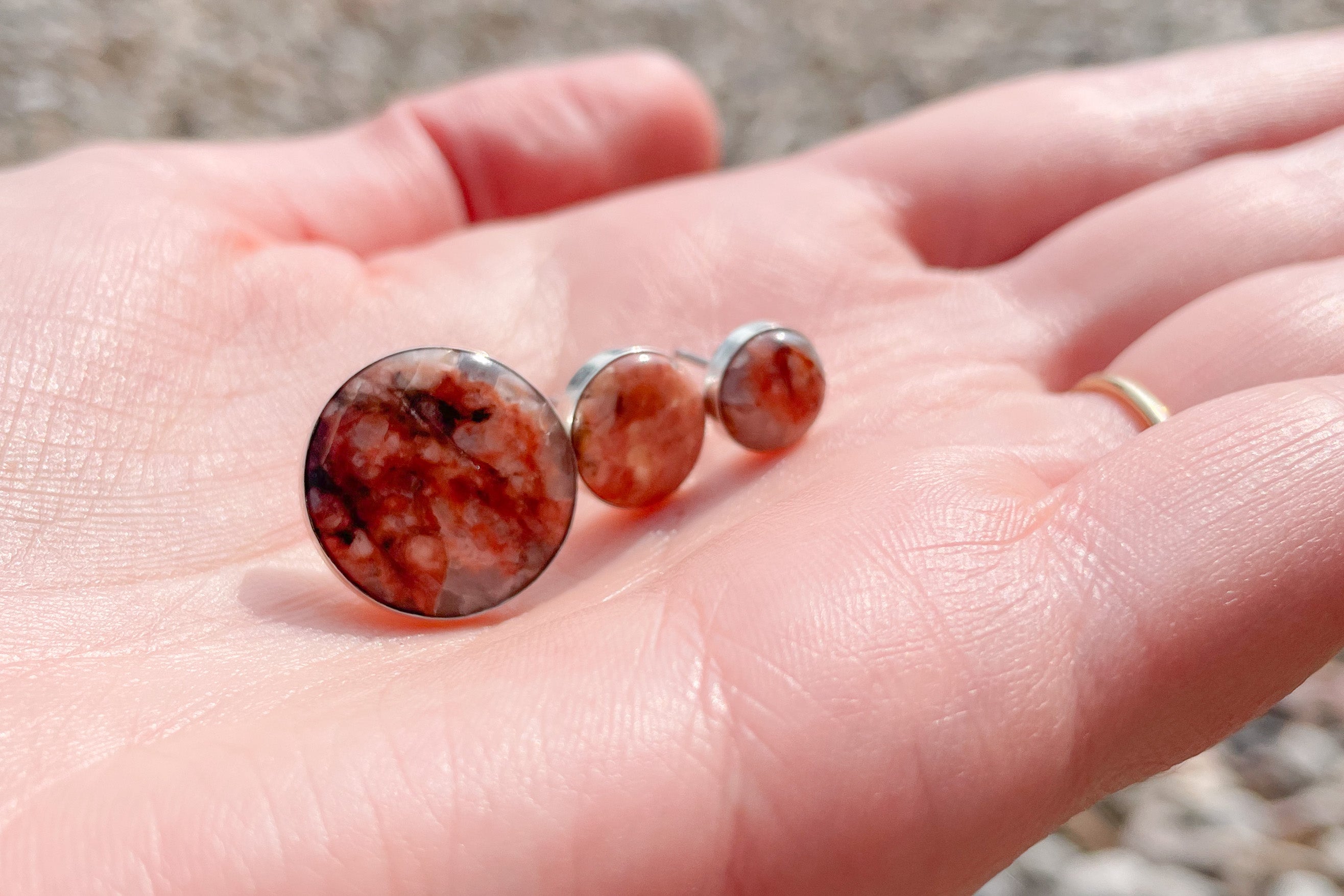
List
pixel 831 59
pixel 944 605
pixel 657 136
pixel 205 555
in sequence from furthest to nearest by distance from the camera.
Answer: pixel 831 59
pixel 657 136
pixel 205 555
pixel 944 605

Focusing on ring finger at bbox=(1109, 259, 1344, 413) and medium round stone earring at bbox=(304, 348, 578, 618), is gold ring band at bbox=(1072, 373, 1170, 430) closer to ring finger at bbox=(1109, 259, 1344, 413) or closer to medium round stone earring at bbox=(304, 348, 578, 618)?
ring finger at bbox=(1109, 259, 1344, 413)

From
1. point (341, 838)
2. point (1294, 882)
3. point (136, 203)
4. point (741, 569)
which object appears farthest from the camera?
point (136, 203)

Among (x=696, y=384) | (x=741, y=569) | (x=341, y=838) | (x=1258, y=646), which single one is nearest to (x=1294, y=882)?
(x=1258, y=646)

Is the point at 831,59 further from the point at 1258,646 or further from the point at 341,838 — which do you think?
the point at 341,838

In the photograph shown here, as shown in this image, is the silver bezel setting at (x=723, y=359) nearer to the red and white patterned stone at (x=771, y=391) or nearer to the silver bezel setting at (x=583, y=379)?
the red and white patterned stone at (x=771, y=391)

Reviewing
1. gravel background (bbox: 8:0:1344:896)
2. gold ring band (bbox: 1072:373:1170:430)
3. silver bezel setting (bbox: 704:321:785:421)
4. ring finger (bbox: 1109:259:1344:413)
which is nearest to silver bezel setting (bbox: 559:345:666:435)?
silver bezel setting (bbox: 704:321:785:421)
